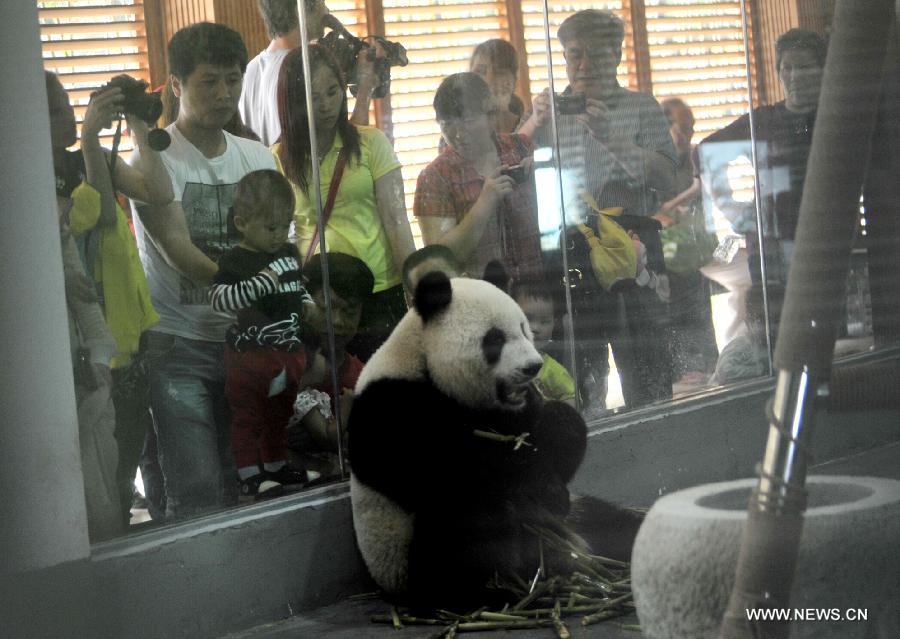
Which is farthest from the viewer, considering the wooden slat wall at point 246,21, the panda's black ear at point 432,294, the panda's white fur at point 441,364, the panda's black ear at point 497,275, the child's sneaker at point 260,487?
the child's sneaker at point 260,487

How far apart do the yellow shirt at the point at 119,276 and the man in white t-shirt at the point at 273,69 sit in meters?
0.37

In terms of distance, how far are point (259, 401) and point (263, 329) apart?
0.17 metres

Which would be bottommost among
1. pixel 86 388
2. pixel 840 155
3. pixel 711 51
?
pixel 86 388

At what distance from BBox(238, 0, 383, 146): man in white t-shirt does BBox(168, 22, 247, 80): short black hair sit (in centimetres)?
4

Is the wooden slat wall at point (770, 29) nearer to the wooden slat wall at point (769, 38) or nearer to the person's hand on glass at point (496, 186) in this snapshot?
the wooden slat wall at point (769, 38)

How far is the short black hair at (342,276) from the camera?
2.17 m

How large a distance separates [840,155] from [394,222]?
3.85 feet

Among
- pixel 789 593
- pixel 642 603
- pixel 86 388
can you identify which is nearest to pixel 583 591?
pixel 642 603

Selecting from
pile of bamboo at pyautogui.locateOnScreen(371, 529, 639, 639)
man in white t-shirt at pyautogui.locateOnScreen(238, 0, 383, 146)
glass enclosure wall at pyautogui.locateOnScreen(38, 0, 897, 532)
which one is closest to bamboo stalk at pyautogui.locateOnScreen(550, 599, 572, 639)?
pile of bamboo at pyautogui.locateOnScreen(371, 529, 639, 639)

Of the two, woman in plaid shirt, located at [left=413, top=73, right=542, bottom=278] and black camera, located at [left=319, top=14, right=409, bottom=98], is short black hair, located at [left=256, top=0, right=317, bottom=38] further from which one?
woman in plaid shirt, located at [left=413, top=73, right=542, bottom=278]

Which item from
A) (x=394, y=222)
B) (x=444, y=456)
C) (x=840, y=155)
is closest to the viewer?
(x=840, y=155)

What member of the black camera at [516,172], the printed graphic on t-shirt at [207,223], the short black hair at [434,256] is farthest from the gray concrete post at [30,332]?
the black camera at [516,172]

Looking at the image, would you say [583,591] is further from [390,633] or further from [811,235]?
[811,235]

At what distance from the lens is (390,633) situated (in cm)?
195
